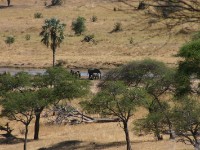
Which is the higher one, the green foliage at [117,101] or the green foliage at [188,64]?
the green foliage at [188,64]

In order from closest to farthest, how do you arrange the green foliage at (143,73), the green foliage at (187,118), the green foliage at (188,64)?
the green foliage at (188,64), the green foliage at (187,118), the green foliage at (143,73)

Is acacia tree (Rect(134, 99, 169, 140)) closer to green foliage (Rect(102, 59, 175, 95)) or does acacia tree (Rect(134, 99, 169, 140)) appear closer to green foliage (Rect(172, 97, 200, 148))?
green foliage (Rect(172, 97, 200, 148))

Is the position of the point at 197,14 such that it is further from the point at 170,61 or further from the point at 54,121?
the point at 170,61

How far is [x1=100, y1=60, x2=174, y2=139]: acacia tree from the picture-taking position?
42588mm

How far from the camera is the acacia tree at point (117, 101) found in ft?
129

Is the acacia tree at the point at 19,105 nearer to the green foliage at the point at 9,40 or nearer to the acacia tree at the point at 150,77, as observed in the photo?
the acacia tree at the point at 150,77

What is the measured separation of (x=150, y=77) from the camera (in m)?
47.9

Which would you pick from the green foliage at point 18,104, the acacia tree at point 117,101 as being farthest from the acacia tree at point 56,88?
the acacia tree at point 117,101

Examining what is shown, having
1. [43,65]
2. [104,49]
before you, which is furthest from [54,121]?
[104,49]

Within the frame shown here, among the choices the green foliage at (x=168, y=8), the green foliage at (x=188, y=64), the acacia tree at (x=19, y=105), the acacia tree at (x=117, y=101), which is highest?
the green foliage at (x=168, y=8)

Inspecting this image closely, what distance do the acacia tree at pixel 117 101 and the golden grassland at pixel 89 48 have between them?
2781mm

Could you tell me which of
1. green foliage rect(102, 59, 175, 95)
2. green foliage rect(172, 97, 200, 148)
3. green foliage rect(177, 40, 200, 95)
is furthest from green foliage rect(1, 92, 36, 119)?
green foliage rect(177, 40, 200, 95)

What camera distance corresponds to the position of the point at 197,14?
8453mm

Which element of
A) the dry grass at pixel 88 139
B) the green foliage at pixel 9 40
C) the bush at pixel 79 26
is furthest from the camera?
the bush at pixel 79 26
